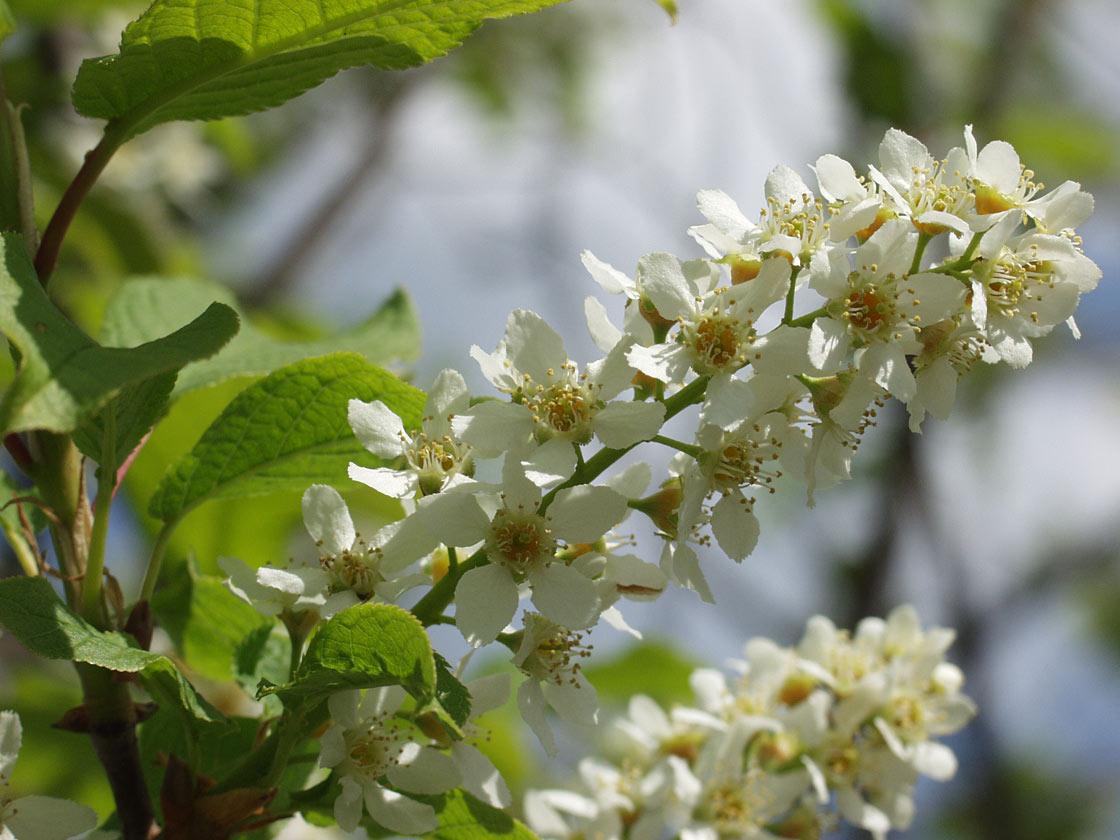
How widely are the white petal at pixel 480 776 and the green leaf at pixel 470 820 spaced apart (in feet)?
0.05

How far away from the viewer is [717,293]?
4.35ft

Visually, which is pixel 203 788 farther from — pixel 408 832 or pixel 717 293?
pixel 717 293

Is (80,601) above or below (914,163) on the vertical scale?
below

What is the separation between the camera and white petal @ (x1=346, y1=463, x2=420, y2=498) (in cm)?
127

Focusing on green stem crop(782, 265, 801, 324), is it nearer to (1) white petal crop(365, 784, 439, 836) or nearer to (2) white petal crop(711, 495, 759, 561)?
(2) white petal crop(711, 495, 759, 561)

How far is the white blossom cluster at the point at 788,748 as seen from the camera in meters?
1.89

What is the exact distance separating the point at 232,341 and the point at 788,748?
1251 millimetres

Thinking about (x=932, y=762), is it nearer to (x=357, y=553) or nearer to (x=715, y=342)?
(x=715, y=342)

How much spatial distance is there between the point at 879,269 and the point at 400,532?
25.6 inches

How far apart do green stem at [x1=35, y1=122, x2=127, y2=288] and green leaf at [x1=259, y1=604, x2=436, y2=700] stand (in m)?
0.62

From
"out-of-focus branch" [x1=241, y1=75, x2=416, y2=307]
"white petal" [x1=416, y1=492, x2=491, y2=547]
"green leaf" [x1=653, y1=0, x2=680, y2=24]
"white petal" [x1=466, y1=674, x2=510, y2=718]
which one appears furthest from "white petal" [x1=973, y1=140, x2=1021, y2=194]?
"out-of-focus branch" [x1=241, y1=75, x2=416, y2=307]

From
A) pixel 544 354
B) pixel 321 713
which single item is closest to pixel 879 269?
pixel 544 354

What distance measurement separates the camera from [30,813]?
4.35ft

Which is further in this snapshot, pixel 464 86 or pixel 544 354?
pixel 464 86
